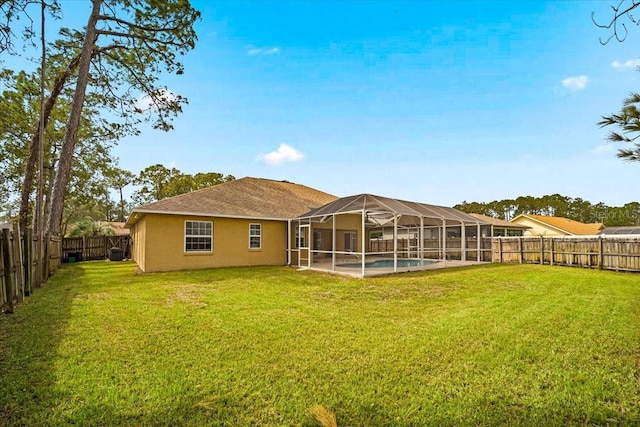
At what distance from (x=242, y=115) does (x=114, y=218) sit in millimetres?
51007

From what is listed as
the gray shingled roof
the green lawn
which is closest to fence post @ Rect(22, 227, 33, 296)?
the green lawn

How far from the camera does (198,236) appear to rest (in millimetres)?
13289

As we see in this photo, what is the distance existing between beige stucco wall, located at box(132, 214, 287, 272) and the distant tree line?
5292cm

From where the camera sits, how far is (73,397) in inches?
120

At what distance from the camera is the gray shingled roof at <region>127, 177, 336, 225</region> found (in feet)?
42.1

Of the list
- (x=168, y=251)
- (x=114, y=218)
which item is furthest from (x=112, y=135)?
(x=114, y=218)

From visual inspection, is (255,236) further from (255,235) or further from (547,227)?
(547,227)

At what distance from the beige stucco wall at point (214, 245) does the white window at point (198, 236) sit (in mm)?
149

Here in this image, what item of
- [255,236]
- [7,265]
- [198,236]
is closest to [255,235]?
[255,236]

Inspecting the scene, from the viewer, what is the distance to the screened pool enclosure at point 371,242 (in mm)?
12586

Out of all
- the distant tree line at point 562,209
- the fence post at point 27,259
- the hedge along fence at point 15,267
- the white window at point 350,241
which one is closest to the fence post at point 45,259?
the hedge along fence at point 15,267

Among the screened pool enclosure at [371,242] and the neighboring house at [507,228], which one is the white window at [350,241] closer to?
the screened pool enclosure at [371,242]

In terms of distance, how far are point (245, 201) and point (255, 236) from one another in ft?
6.62

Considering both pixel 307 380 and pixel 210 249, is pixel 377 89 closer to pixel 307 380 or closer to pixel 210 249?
pixel 210 249
